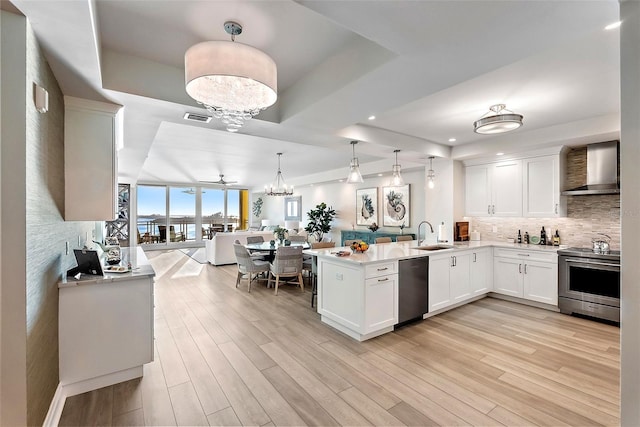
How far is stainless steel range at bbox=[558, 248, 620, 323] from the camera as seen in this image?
366 cm

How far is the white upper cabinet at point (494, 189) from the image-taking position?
4.85 meters

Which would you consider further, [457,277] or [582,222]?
[582,222]

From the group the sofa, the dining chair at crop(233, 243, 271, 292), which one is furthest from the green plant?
the dining chair at crop(233, 243, 271, 292)

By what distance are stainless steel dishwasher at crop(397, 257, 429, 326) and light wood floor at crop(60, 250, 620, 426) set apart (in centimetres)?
18

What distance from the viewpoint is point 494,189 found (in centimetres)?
514

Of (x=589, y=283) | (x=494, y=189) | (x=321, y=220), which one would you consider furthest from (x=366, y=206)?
(x=589, y=283)

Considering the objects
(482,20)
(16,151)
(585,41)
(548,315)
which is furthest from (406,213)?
(16,151)

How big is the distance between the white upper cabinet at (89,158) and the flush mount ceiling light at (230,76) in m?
1.18

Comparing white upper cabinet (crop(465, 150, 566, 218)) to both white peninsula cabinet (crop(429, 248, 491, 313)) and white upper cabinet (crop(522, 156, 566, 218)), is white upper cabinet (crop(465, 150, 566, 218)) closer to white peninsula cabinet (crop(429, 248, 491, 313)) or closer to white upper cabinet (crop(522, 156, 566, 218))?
white upper cabinet (crop(522, 156, 566, 218))

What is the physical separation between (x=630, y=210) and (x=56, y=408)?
12.0 feet

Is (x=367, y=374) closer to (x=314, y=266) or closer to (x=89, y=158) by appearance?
(x=314, y=266)

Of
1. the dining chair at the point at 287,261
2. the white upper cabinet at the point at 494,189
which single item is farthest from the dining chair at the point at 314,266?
the white upper cabinet at the point at 494,189

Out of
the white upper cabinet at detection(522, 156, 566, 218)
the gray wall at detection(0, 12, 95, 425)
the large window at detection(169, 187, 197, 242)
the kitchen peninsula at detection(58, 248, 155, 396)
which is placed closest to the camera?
the gray wall at detection(0, 12, 95, 425)

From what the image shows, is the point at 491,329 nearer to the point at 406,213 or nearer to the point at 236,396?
the point at 236,396
